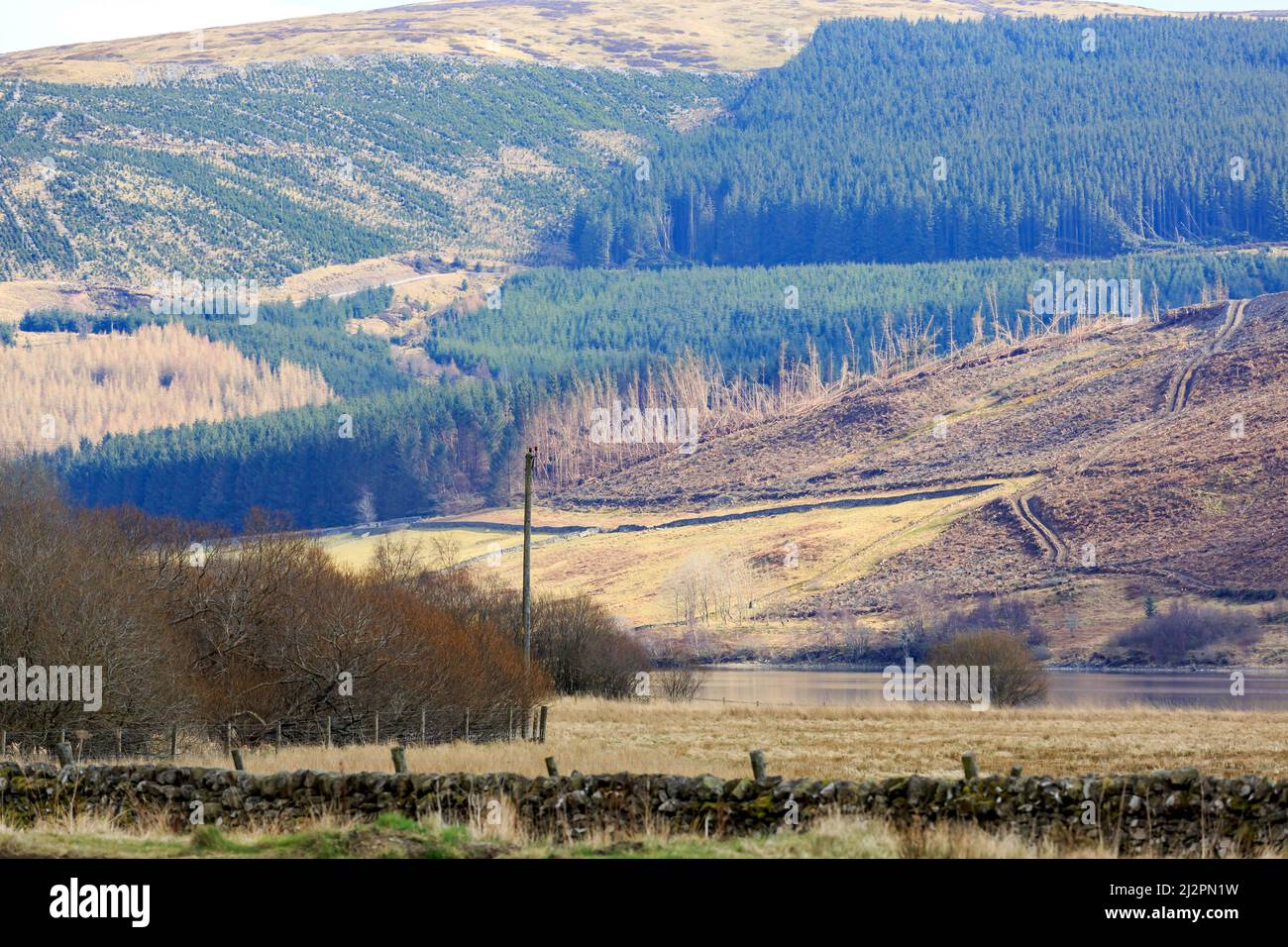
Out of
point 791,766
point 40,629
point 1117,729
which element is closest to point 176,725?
point 40,629

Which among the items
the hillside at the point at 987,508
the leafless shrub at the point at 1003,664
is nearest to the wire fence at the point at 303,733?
the leafless shrub at the point at 1003,664

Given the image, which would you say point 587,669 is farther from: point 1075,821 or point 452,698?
point 1075,821

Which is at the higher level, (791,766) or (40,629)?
(40,629)

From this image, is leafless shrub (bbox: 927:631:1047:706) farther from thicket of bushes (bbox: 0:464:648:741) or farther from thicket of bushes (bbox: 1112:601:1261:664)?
thicket of bushes (bbox: 1112:601:1261:664)

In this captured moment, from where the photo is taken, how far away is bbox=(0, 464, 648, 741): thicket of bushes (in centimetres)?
4059

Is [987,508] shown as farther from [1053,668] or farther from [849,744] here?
[849,744]

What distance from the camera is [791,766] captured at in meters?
37.3

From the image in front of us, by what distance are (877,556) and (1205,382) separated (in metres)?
42.3

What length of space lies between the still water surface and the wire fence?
21816 mm

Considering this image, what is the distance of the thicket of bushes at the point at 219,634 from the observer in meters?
40.6

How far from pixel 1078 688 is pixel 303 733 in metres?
52.0

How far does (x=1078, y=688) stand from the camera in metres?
88.9

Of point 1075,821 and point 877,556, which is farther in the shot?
point 877,556

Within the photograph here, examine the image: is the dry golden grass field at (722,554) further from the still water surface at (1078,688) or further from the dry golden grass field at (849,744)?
the dry golden grass field at (849,744)
